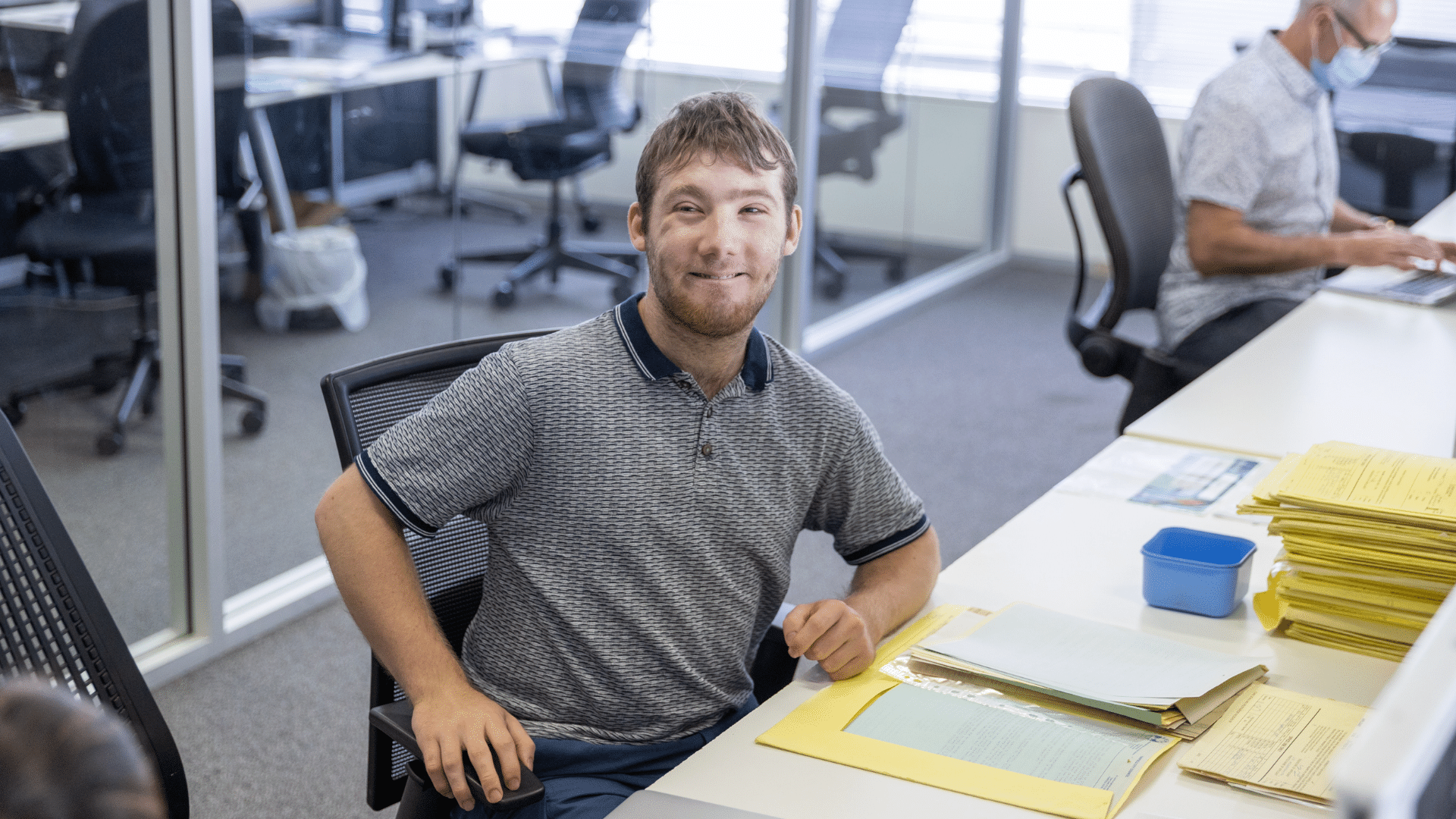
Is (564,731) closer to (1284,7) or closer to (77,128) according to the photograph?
(77,128)

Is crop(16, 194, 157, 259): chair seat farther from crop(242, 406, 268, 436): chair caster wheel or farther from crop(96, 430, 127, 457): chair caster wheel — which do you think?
crop(242, 406, 268, 436): chair caster wheel

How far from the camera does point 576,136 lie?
341 centimetres

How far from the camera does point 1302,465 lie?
4.76ft

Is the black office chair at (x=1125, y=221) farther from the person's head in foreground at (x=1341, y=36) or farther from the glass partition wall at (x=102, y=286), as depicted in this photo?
the glass partition wall at (x=102, y=286)

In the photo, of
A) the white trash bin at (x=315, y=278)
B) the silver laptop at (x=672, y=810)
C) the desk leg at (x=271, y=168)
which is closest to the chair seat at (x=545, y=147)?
the white trash bin at (x=315, y=278)

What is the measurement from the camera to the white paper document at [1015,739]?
1106 mm

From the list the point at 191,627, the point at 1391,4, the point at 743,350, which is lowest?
the point at 191,627

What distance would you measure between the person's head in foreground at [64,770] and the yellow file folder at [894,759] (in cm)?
74

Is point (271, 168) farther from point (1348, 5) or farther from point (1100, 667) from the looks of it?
point (1348, 5)

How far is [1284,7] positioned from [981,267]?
159 cm

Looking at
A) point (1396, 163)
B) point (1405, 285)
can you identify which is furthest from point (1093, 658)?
point (1396, 163)

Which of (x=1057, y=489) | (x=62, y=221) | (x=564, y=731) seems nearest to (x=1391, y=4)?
(x=1057, y=489)

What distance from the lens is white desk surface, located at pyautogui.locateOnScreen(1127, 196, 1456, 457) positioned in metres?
1.96

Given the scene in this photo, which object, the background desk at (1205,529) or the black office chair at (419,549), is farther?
the black office chair at (419,549)
